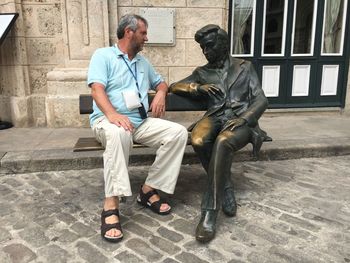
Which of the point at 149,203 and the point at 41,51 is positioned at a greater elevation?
the point at 41,51

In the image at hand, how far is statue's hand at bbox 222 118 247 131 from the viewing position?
2.99m

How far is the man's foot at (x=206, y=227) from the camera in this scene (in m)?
2.64

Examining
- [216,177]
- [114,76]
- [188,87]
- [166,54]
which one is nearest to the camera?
[216,177]

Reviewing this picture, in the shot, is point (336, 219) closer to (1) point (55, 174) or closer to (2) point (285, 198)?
(2) point (285, 198)

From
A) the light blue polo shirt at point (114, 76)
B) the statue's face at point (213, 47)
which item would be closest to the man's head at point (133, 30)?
A: the light blue polo shirt at point (114, 76)

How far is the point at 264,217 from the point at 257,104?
35.8 inches

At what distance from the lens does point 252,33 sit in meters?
6.78

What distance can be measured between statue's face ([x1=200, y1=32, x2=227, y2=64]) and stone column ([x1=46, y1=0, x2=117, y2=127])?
9.58 ft

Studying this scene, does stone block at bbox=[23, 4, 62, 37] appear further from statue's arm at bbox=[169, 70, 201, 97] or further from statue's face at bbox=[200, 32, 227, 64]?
statue's face at bbox=[200, 32, 227, 64]

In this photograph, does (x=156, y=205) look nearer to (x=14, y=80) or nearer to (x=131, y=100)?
(x=131, y=100)

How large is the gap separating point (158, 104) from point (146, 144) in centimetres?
37

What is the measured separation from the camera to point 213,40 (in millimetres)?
3156

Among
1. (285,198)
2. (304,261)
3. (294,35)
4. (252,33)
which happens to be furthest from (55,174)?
(294,35)

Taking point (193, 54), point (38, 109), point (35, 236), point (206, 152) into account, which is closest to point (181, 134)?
point (206, 152)
